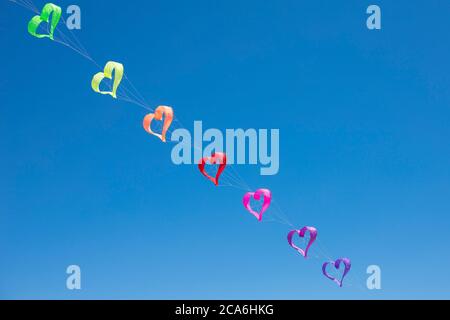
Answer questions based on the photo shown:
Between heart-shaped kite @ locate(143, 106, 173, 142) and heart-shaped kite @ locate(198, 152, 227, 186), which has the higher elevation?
heart-shaped kite @ locate(143, 106, 173, 142)

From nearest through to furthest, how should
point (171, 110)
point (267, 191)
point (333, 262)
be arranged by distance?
point (171, 110), point (267, 191), point (333, 262)

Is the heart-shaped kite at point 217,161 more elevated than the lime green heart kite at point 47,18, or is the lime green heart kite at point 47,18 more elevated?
the lime green heart kite at point 47,18

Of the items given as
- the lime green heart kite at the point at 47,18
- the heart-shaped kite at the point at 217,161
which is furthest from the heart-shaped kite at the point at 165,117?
the lime green heart kite at the point at 47,18

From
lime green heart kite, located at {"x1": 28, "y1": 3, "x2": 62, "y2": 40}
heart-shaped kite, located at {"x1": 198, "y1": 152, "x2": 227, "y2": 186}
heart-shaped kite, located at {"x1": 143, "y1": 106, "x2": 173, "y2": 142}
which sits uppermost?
lime green heart kite, located at {"x1": 28, "y1": 3, "x2": 62, "y2": 40}

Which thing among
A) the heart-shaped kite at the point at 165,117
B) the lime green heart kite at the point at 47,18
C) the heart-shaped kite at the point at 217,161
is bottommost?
the heart-shaped kite at the point at 217,161

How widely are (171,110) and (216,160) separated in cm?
146

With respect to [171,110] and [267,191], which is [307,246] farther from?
[171,110]

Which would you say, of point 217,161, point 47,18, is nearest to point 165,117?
point 217,161

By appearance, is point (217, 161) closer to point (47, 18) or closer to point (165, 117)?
point (165, 117)

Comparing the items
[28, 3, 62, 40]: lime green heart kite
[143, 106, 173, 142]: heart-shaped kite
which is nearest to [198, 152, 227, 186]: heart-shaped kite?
[143, 106, 173, 142]: heart-shaped kite

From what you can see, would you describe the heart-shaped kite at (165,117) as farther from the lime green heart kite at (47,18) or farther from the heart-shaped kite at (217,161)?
the lime green heart kite at (47,18)

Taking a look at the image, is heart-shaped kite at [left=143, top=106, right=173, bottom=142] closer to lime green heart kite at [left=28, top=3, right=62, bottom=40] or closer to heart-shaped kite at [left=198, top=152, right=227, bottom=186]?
heart-shaped kite at [left=198, top=152, right=227, bottom=186]
